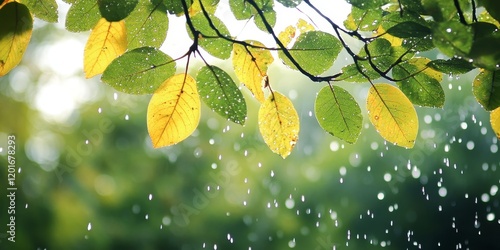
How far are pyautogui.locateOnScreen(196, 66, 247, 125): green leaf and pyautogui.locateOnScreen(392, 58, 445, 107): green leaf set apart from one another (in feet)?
0.27

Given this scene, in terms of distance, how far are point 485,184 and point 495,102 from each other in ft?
14.7

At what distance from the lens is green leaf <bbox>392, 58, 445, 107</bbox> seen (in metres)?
0.25

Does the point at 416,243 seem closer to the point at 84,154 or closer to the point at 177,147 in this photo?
the point at 177,147

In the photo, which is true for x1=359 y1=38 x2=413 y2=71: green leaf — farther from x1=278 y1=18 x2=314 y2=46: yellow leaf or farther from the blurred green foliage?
the blurred green foliage

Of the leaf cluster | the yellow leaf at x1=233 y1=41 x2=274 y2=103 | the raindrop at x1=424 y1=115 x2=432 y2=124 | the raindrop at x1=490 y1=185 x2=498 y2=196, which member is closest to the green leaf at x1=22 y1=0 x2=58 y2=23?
the leaf cluster

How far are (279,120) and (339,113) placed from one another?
0.11 feet

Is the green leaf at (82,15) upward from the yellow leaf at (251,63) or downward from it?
upward

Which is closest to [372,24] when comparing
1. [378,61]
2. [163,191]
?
[378,61]

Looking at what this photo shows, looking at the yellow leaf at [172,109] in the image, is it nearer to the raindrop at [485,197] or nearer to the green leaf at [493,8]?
the green leaf at [493,8]

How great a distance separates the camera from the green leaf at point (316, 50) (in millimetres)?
260

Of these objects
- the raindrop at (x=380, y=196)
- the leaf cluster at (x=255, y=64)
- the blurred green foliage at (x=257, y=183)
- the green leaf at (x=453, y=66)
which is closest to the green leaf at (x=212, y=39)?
the leaf cluster at (x=255, y=64)

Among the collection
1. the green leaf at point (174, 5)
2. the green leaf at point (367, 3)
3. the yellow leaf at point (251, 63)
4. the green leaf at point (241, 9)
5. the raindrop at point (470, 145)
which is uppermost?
the green leaf at point (367, 3)

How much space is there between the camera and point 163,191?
4344 millimetres

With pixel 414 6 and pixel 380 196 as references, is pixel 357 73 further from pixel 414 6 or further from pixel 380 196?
pixel 380 196
